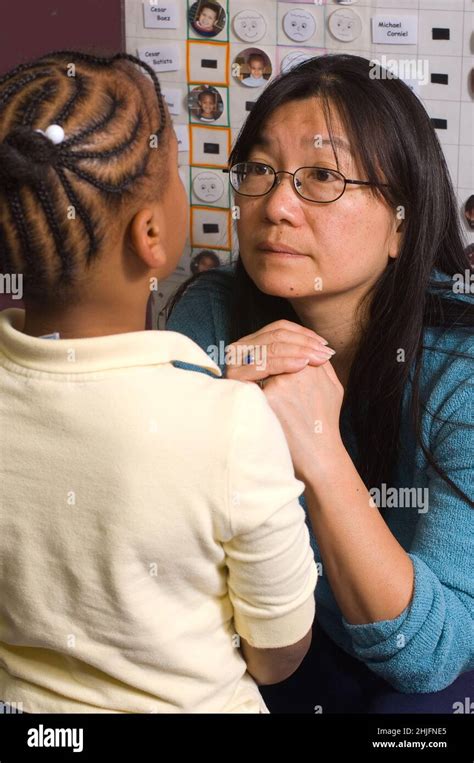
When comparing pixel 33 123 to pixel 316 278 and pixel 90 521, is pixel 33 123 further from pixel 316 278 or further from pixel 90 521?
pixel 316 278

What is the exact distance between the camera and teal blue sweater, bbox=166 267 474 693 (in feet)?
3.92

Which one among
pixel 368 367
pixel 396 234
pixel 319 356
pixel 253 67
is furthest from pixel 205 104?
pixel 319 356

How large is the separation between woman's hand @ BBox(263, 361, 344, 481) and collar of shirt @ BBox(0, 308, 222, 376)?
0.35m

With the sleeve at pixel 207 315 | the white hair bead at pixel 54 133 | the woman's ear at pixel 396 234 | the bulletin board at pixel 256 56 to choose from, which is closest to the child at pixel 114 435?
the white hair bead at pixel 54 133

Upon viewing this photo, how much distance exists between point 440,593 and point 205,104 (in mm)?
1270

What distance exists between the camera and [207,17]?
197 cm

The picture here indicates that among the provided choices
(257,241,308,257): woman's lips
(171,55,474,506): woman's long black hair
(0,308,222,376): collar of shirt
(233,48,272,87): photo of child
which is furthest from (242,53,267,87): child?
(0,308,222,376): collar of shirt

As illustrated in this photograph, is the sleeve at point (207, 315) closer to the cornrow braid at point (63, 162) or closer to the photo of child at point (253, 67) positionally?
the photo of child at point (253, 67)

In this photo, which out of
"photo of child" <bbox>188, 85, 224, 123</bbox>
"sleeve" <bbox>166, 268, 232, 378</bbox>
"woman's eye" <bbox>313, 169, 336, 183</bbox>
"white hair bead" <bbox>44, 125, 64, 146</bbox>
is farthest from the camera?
"photo of child" <bbox>188, 85, 224, 123</bbox>

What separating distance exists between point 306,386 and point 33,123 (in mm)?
561

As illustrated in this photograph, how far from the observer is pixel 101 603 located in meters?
0.89

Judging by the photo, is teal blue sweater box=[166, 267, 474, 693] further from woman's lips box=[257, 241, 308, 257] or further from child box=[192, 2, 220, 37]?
child box=[192, 2, 220, 37]

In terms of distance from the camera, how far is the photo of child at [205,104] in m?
2.02

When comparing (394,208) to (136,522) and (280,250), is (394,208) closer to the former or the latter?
(280,250)
